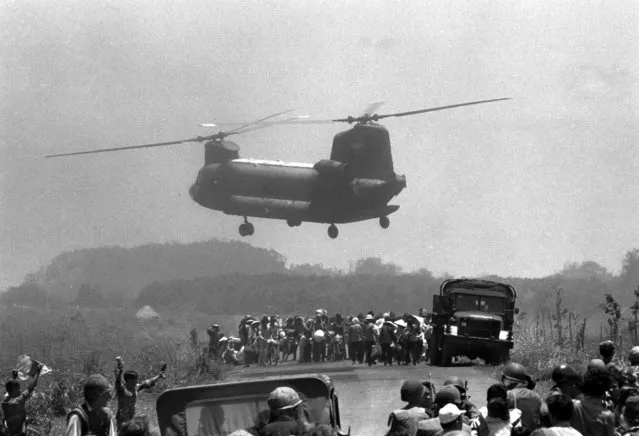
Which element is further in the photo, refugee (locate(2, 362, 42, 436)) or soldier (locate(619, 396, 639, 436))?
refugee (locate(2, 362, 42, 436))

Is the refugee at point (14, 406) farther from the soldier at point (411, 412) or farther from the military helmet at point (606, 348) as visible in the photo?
the military helmet at point (606, 348)

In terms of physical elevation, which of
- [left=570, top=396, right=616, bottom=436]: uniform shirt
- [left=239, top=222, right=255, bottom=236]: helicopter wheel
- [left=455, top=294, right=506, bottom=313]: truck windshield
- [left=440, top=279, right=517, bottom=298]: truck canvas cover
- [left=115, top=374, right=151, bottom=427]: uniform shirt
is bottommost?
[left=115, top=374, right=151, bottom=427]: uniform shirt

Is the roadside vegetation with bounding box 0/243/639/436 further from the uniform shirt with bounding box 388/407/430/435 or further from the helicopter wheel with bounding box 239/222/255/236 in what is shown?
the uniform shirt with bounding box 388/407/430/435

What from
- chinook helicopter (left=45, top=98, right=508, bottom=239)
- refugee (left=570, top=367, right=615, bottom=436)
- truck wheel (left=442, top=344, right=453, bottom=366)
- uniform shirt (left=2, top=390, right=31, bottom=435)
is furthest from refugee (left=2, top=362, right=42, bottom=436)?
chinook helicopter (left=45, top=98, right=508, bottom=239)

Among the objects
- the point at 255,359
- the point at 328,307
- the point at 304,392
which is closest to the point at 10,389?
the point at 304,392

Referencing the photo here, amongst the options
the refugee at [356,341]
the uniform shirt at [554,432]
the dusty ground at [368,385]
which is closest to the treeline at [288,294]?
the refugee at [356,341]

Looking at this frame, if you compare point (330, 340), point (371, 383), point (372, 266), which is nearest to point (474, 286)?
point (371, 383)
